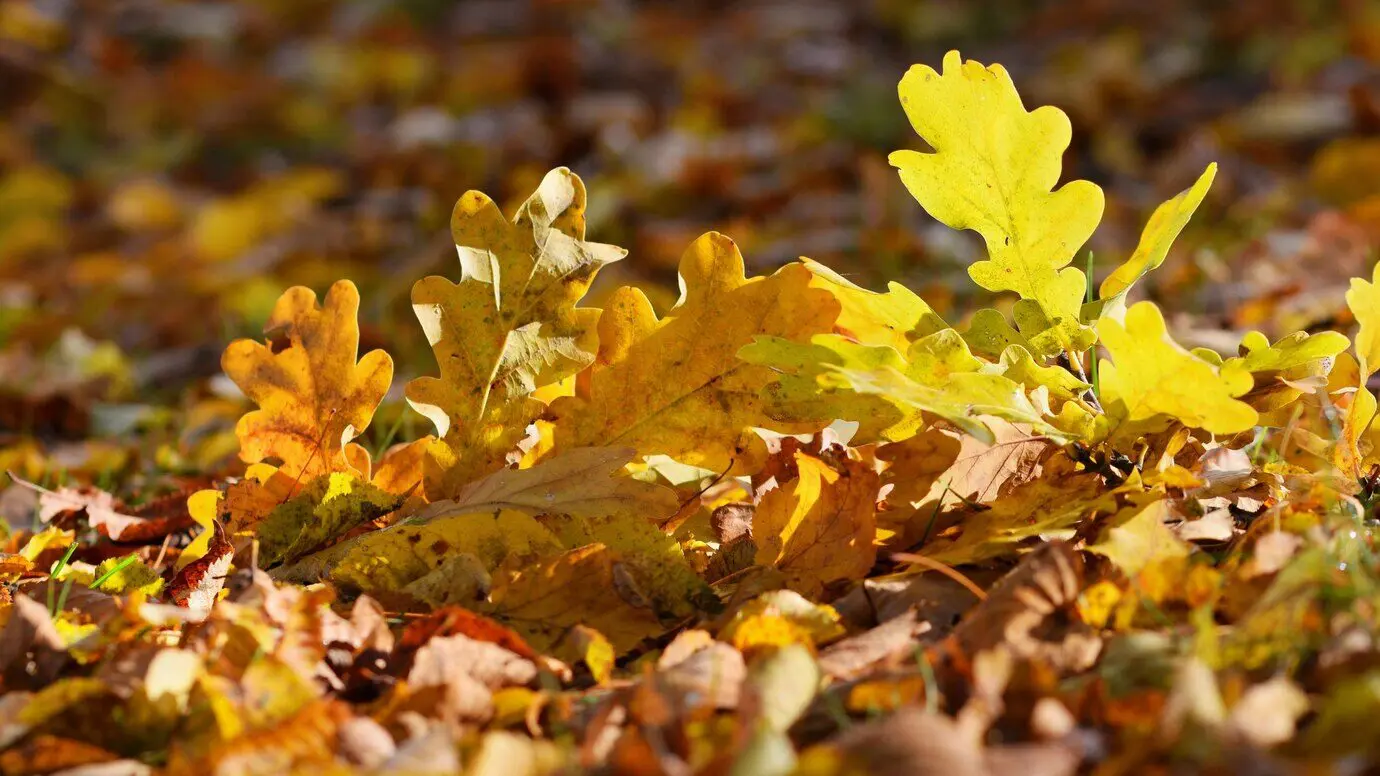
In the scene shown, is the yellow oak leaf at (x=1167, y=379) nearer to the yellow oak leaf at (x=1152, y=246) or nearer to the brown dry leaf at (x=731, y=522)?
the yellow oak leaf at (x=1152, y=246)

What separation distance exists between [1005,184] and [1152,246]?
0.15 metres

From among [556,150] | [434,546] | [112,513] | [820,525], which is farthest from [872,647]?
[556,150]

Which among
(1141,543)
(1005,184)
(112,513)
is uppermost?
(1005,184)

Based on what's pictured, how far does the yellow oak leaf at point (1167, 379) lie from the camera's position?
1.12 meters

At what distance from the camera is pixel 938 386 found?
119 cm

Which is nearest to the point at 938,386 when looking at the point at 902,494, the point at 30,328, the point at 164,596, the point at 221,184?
the point at 902,494

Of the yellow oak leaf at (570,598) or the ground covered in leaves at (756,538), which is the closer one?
the ground covered in leaves at (756,538)

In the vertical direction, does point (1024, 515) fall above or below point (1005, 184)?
below

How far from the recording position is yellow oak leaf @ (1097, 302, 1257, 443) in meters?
1.12

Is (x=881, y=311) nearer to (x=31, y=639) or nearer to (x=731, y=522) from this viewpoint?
(x=731, y=522)

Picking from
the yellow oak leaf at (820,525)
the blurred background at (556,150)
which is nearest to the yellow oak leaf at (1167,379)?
the yellow oak leaf at (820,525)

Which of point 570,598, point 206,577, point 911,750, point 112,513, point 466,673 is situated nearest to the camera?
point 911,750

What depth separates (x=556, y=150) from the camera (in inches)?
169

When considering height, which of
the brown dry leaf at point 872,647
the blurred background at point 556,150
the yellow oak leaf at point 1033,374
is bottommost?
the blurred background at point 556,150
